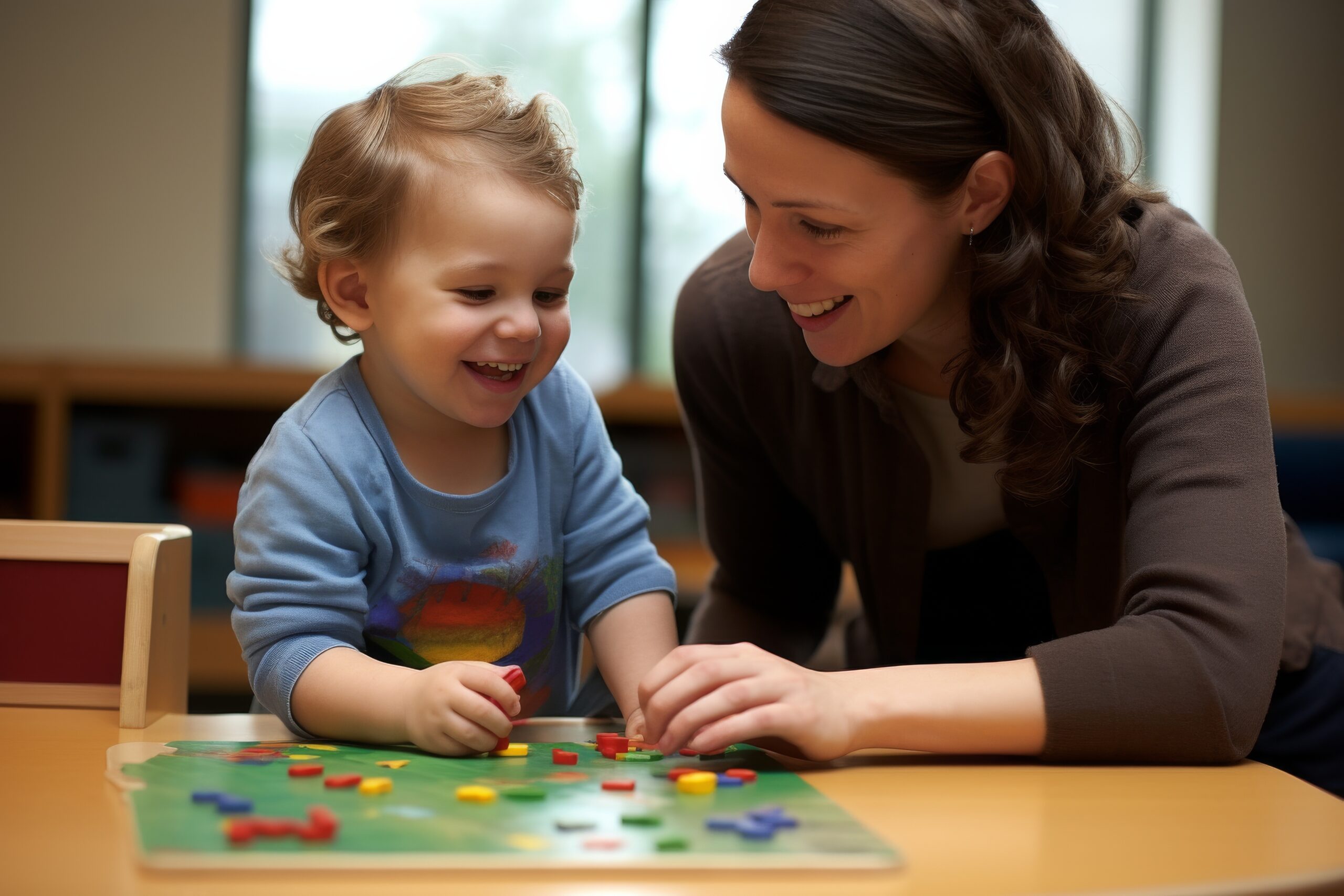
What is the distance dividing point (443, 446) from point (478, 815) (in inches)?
19.1

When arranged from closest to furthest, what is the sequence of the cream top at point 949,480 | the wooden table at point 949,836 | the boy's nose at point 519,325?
the wooden table at point 949,836
the boy's nose at point 519,325
the cream top at point 949,480

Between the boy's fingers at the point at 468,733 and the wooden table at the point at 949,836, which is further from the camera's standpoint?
the boy's fingers at the point at 468,733

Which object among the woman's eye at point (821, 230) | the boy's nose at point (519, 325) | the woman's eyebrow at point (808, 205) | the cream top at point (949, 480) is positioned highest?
the woman's eyebrow at point (808, 205)

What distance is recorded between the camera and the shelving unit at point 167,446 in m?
2.94

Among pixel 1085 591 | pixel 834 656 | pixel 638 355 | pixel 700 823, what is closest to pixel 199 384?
pixel 638 355

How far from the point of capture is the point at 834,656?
1.55 metres

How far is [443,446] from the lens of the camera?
104 cm

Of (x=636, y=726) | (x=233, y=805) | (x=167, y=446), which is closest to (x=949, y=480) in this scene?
(x=636, y=726)

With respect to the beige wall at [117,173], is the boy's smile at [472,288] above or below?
below

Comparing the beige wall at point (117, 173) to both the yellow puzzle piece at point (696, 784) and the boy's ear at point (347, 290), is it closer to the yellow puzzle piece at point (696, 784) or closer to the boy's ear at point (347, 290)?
the boy's ear at point (347, 290)

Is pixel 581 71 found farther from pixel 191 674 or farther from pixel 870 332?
pixel 870 332

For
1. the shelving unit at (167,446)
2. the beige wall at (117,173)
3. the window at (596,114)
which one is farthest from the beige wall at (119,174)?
the shelving unit at (167,446)

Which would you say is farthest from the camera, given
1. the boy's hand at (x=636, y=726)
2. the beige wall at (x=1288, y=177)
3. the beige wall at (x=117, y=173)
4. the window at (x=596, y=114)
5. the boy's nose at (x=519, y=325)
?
the beige wall at (x=1288, y=177)

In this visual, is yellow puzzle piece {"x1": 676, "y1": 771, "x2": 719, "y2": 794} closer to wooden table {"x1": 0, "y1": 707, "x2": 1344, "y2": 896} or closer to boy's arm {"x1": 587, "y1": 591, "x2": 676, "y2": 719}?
wooden table {"x1": 0, "y1": 707, "x2": 1344, "y2": 896}
